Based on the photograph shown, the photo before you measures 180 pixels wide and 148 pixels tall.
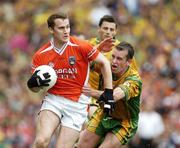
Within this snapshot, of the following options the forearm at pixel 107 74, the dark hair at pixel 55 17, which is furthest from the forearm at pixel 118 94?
the dark hair at pixel 55 17

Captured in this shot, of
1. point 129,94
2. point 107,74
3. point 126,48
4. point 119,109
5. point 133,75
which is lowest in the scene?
point 119,109

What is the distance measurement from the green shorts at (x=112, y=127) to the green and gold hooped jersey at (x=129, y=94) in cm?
9

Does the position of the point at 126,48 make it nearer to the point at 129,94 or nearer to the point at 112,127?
the point at 129,94

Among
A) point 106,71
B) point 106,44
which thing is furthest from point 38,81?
point 106,44

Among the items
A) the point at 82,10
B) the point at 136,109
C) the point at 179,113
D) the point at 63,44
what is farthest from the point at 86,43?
the point at 82,10

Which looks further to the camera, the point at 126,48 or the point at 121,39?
the point at 121,39

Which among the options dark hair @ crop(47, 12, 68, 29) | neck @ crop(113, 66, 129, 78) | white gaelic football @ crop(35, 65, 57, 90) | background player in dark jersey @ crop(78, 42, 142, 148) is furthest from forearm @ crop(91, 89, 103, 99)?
dark hair @ crop(47, 12, 68, 29)

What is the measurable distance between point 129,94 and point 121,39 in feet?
29.2

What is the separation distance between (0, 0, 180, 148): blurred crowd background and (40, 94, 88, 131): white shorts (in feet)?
15.5

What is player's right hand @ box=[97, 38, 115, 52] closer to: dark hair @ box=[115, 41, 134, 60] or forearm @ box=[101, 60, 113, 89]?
dark hair @ box=[115, 41, 134, 60]

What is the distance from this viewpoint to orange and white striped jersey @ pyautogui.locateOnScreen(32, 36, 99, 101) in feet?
43.2

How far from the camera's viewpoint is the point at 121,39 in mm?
22062

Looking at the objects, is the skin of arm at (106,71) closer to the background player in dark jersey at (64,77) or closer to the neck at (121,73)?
the background player in dark jersey at (64,77)

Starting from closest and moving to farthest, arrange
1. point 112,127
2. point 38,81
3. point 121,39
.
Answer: point 38,81
point 112,127
point 121,39
